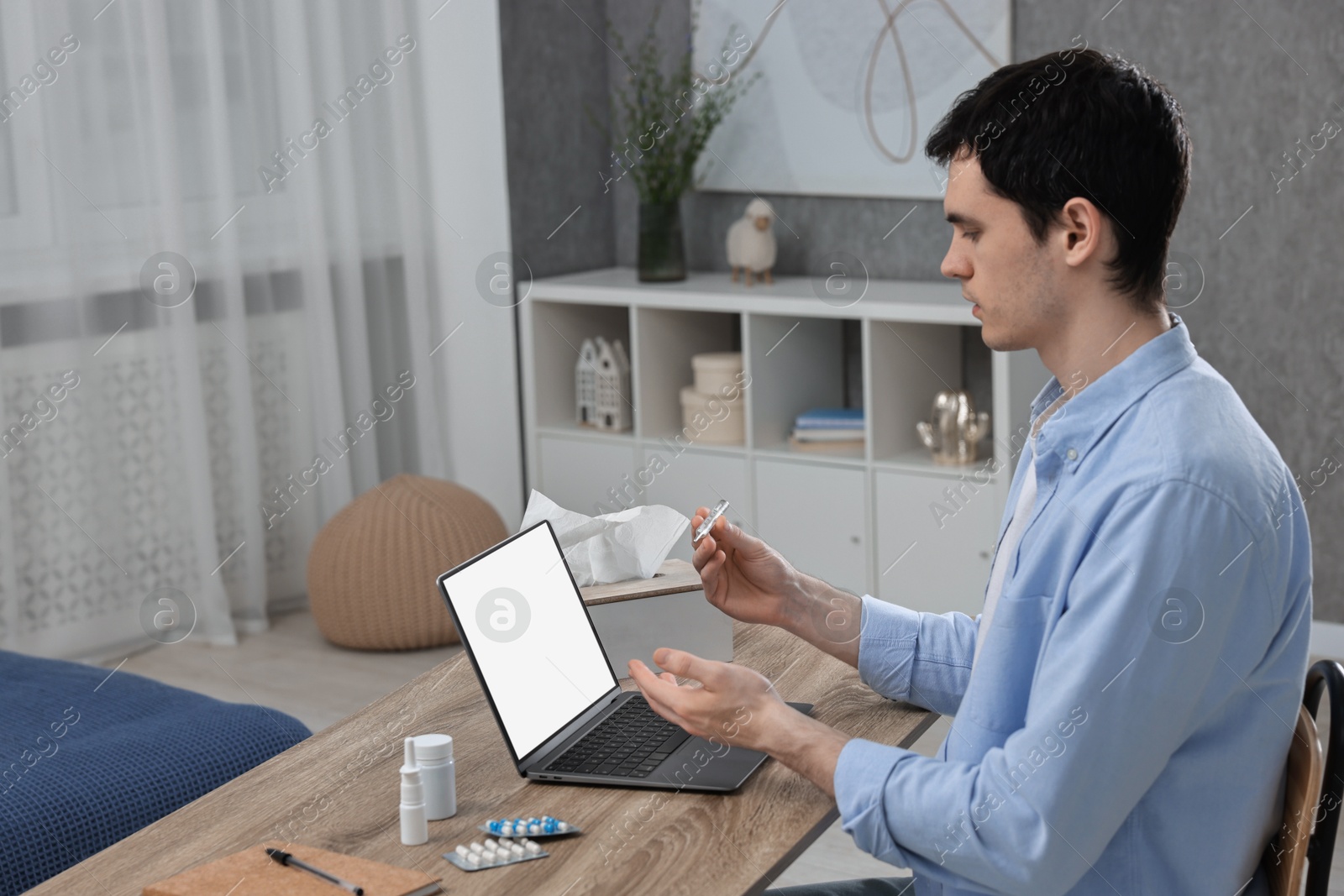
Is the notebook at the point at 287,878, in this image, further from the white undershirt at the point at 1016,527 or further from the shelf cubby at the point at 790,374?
the shelf cubby at the point at 790,374

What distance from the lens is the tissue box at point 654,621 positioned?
1.70 meters

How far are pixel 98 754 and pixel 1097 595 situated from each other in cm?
155

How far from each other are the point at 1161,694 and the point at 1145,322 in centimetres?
35

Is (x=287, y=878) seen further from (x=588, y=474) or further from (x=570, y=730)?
(x=588, y=474)

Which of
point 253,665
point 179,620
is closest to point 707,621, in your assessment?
point 253,665

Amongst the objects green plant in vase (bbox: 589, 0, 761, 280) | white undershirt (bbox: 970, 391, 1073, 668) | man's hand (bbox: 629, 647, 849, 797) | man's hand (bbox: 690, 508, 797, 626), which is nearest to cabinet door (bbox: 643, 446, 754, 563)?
green plant in vase (bbox: 589, 0, 761, 280)

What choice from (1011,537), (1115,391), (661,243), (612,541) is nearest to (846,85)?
(661,243)

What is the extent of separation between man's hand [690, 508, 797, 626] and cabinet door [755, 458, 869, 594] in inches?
89.3

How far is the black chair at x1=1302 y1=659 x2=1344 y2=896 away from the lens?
122 centimetres

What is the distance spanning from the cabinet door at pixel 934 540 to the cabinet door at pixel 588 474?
0.78 m

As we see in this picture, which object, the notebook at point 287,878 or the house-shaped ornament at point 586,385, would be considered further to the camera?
the house-shaped ornament at point 586,385

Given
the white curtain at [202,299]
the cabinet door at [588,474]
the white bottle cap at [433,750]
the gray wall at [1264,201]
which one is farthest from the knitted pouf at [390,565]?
the white bottle cap at [433,750]

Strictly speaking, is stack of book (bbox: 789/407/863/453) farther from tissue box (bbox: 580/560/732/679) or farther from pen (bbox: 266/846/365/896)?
pen (bbox: 266/846/365/896)

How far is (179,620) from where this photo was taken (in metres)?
3.96
